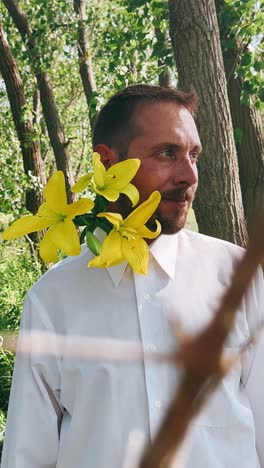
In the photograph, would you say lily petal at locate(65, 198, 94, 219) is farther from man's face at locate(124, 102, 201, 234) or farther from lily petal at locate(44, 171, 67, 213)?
man's face at locate(124, 102, 201, 234)

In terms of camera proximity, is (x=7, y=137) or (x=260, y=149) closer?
(x=260, y=149)

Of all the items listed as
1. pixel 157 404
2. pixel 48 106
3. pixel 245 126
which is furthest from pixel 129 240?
pixel 48 106

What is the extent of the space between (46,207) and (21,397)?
0.51 meters

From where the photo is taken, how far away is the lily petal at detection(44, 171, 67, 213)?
1398 mm

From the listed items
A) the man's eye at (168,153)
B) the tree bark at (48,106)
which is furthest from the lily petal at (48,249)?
the tree bark at (48,106)

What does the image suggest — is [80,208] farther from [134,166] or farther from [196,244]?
[196,244]

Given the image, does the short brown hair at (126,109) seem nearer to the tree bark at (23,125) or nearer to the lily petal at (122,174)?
the lily petal at (122,174)

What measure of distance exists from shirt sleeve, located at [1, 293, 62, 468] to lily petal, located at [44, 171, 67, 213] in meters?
0.37

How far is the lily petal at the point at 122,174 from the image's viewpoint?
1.42 m

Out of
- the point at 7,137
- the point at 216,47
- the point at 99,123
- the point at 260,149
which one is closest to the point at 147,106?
the point at 99,123

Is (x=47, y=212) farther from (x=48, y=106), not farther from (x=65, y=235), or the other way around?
(x=48, y=106)

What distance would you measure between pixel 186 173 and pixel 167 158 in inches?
3.8

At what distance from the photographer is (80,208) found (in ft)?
4.75

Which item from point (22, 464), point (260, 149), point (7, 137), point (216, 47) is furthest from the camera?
point (7, 137)
